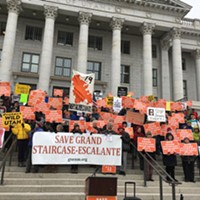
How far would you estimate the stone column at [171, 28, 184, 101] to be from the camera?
2700cm

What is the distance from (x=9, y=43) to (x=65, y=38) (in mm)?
7980

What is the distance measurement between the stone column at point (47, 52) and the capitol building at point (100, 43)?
4cm

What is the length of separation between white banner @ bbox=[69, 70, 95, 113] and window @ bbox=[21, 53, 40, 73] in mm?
17250

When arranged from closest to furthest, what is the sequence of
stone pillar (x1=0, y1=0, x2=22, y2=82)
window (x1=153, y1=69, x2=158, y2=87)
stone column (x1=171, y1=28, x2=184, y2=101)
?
stone pillar (x1=0, y1=0, x2=22, y2=82) → stone column (x1=171, y1=28, x2=184, y2=101) → window (x1=153, y1=69, x2=158, y2=87)

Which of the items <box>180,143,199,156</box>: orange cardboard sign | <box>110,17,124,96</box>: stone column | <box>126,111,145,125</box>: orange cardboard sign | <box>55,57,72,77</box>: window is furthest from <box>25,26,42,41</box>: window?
<box>180,143,199,156</box>: orange cardboard sign

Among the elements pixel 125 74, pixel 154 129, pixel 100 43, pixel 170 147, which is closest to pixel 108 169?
pixel 170 147

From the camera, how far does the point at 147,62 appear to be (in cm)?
2700

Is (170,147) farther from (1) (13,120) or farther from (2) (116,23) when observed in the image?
(2) (116,23)

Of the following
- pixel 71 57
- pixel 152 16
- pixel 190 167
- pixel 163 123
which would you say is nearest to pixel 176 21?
pixel 152 16

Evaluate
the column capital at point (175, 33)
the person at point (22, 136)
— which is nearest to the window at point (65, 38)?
the column capital at point (175, 33)

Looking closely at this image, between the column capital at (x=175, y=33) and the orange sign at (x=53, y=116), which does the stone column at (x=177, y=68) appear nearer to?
the column capital at (x=175, y=33)

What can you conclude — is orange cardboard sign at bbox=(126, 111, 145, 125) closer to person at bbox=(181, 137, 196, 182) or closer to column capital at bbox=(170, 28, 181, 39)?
person at bbox=(181, 137, 196, 182)

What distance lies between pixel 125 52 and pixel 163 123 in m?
20.1

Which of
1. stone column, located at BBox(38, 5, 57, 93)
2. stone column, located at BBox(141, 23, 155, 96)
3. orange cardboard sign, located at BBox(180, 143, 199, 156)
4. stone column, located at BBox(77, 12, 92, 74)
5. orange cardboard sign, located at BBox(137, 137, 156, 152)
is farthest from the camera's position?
stone column, located at BBox(141, 23, 155, 96)
